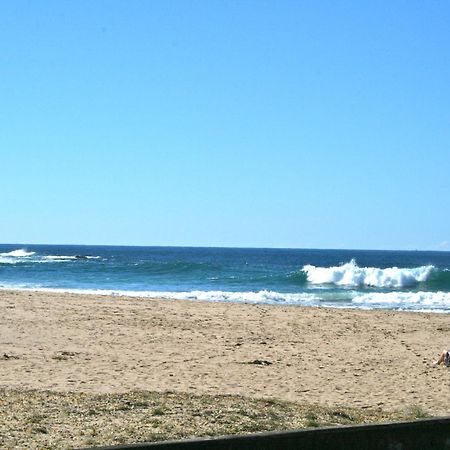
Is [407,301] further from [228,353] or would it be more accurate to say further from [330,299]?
[228,353]

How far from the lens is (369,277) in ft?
139

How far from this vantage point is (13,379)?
28.5 feet

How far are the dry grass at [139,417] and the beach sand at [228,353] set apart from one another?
1.06 metres

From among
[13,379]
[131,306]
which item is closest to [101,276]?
[131,306]

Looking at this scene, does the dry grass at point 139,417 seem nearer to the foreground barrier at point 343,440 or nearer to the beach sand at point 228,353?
the beach sand at point 228,353

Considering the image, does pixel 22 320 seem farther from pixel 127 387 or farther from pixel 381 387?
pixel 381 387

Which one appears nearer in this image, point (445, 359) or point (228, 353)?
point (445, 359)

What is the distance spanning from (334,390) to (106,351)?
4.04 m

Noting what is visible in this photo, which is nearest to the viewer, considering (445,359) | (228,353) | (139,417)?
(139,417)

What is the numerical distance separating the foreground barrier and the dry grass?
6.08ft

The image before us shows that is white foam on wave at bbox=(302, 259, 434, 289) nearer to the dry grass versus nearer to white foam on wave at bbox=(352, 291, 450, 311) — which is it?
white foam on wave at bbox=(352, 291, 450, 311)

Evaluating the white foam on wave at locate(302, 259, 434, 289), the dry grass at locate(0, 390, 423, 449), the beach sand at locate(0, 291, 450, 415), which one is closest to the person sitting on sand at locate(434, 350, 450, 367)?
the beach sand at locate(0, 291, 450, 415)

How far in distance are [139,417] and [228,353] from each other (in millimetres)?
5796

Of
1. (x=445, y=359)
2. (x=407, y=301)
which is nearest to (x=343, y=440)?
(x=445, y=359)
